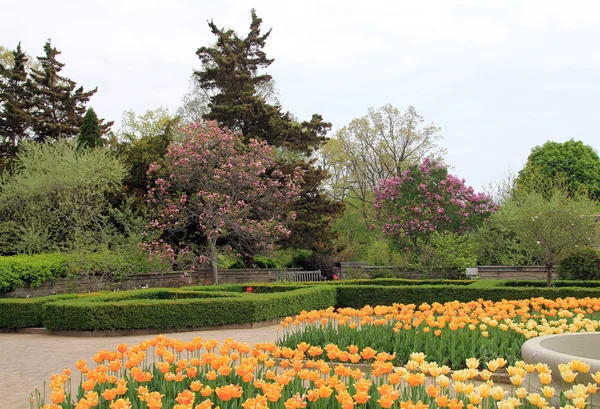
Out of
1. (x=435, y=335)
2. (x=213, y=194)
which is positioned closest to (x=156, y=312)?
(x=435, y=335)

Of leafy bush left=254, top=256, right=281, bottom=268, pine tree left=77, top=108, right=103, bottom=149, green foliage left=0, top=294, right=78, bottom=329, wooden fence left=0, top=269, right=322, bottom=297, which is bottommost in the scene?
green foliage left=0, top=294, right=78, bottom=329

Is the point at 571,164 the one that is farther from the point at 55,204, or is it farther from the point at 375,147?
the point at 55,204

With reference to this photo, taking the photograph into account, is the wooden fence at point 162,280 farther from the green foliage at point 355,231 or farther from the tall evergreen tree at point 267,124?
the green foliage at point 355,231

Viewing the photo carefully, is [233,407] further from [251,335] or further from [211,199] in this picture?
[211,199]

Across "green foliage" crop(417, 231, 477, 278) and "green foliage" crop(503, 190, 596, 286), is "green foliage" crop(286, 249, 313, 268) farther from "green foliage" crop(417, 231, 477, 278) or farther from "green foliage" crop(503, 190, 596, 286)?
"green foliage" crop(503, 190, 596, 286)

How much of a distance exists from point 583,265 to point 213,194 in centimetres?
1319

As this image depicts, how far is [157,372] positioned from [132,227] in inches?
722

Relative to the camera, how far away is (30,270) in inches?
708

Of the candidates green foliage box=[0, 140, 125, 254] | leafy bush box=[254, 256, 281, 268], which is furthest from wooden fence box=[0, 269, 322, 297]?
leafy bush box=[254, 256, 281, 268]

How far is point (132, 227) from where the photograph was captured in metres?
22.7

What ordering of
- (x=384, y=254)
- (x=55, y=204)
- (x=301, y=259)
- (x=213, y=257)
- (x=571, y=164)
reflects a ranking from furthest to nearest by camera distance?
(x=571, y=164) < (x=301, y=259) < (x=384, y=254) < (x=213, y=257) < (x=55, y=204)

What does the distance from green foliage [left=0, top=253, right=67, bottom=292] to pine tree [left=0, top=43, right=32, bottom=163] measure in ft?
51.8

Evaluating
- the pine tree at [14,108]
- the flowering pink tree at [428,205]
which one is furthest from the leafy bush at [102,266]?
the pine tree at [14,108]

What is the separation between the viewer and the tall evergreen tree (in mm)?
26469
